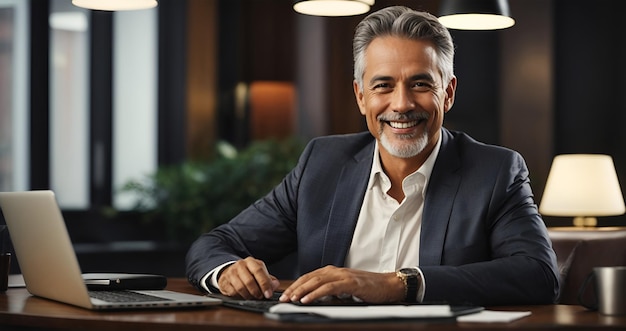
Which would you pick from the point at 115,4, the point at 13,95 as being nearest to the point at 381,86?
the point at 115,4

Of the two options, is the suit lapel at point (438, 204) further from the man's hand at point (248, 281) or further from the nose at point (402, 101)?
the man's hand at point (248, 281)

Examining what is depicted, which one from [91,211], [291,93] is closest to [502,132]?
[291,93]

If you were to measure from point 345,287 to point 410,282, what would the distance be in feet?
0.54

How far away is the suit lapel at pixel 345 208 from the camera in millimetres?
2523

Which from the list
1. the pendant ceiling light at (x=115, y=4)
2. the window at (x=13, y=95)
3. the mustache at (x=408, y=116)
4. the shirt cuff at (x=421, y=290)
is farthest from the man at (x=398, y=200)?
the window at (x=13, y=95)

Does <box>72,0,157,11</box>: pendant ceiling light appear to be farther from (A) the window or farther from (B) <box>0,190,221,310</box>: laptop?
(A) the window

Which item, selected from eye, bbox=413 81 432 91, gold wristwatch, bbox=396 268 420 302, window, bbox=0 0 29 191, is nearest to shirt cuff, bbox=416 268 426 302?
gold wristwatch, bbox=396 268 420 302

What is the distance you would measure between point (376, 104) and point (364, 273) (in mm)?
673

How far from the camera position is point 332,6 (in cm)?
296

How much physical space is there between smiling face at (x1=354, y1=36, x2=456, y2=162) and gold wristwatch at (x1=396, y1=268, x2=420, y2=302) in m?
0.57

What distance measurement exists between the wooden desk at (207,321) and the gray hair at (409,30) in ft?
2.72

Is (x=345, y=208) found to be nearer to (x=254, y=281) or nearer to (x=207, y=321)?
(x=254, y=281)

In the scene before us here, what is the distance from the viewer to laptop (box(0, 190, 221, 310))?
6.00 ft

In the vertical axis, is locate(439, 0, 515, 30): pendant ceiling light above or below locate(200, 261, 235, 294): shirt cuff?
above
